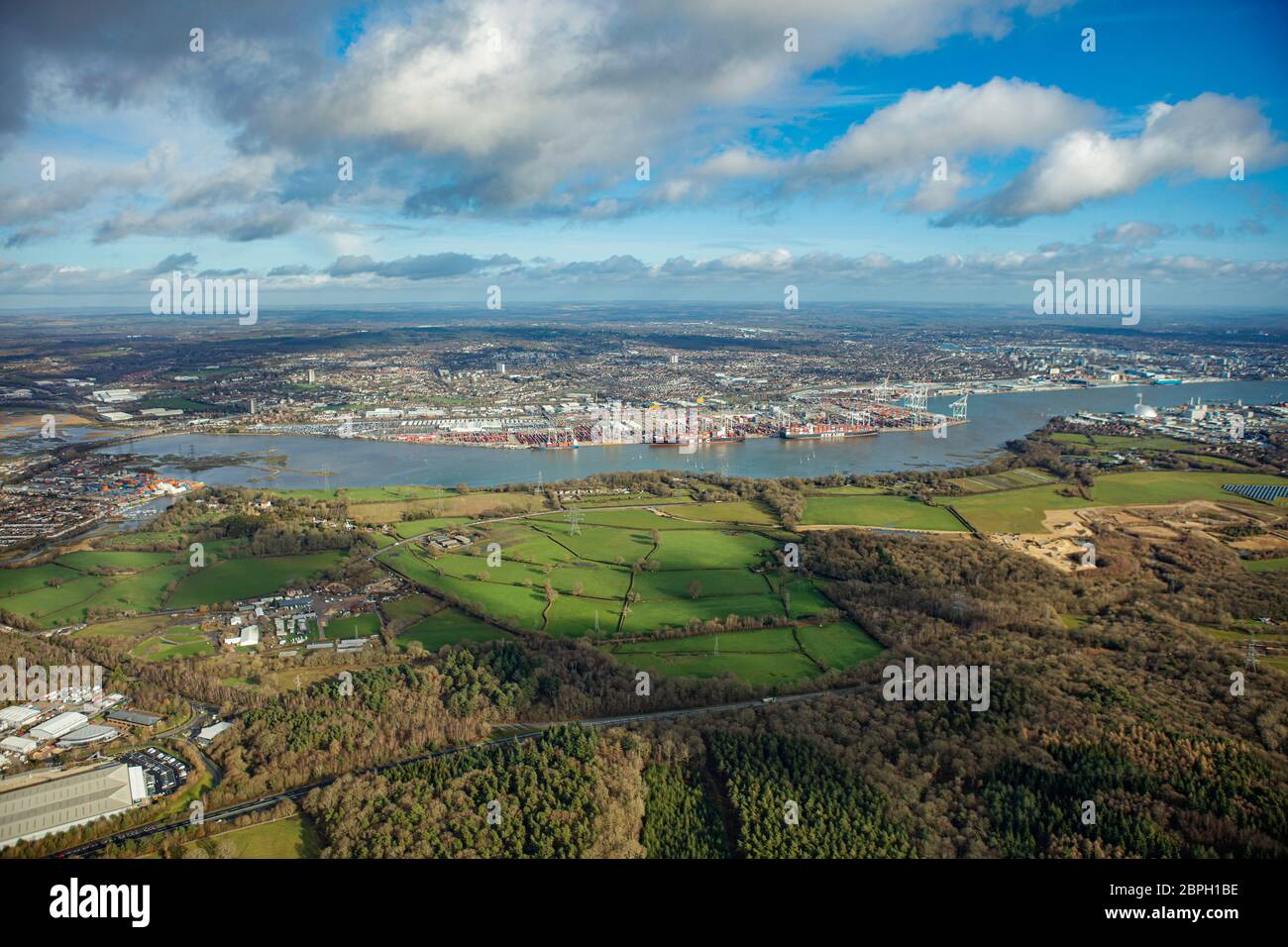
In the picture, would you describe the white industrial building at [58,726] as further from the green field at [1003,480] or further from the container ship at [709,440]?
the container ship at [709,440]

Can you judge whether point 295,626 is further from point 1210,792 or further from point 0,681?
point 1210,792

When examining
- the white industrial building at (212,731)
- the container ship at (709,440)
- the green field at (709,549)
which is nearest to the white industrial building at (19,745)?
the white industrial building at (212,731)

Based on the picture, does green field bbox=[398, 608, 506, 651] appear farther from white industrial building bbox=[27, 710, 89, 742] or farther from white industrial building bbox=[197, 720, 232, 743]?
white industrial building bbox=[27, 710, 89, 742]

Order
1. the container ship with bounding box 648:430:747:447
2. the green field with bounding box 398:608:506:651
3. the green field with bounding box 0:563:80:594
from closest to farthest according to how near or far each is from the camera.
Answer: the green field with bounding box 398:608:506:651 → the green field with bounding box 0:563:80:594 → the container ship with bounding box 648:430:747:447

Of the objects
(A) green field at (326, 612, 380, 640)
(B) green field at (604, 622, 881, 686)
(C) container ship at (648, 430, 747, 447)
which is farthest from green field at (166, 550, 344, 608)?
(C) container ship at (648, 430, 747, 447)

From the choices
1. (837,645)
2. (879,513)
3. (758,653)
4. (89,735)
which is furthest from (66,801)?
(879,513)

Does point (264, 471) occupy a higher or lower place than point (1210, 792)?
higher

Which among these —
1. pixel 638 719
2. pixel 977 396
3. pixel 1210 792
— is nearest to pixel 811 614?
pixel 638 719
